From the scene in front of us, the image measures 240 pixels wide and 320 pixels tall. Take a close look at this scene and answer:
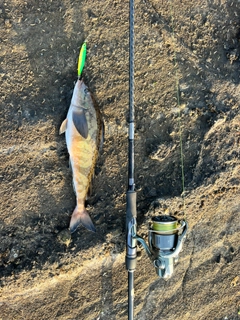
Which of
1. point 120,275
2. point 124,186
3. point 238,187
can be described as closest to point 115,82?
point 124,186

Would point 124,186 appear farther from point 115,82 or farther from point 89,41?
point 89,41

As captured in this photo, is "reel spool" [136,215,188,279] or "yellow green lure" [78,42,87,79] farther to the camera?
"yellow green lure" [78,42,87,79]

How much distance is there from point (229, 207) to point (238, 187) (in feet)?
0.63

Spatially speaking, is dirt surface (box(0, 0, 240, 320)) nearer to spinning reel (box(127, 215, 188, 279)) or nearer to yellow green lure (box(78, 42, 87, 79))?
yellow green lure (box(78, 42, 87, 79))

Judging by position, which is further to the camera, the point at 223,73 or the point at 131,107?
the point at 223,73

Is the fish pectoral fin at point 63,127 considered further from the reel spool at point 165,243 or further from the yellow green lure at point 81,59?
the reel spool at point 165,243

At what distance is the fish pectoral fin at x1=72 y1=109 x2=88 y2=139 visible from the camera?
3.02m

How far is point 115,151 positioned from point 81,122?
1.20ft

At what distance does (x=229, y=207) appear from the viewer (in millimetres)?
3328

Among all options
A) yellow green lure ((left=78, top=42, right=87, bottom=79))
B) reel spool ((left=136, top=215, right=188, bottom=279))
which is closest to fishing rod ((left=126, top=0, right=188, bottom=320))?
Answer: reel spool ((left=136, top=215, right=188, bottom=279))

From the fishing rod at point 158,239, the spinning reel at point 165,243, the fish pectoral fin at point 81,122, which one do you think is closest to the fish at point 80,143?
the fish pectoral fin at point 81,122

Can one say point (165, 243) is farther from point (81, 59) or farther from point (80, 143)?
point (81, 59)

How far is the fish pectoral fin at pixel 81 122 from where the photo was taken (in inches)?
119

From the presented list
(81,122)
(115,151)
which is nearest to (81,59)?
(81,122)
